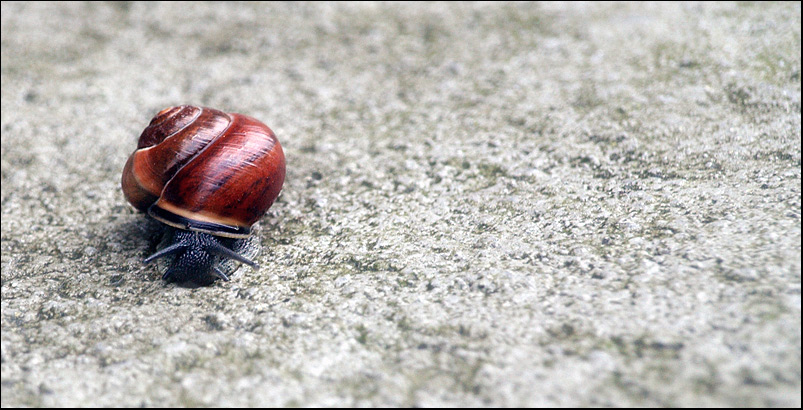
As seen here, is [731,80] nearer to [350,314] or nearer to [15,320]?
[350,314]

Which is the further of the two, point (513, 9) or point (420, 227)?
point (513, 9)

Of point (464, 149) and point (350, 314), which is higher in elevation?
point (464, 149)

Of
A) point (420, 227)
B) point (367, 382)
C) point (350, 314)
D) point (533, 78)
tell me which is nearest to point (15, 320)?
point (350, 314)

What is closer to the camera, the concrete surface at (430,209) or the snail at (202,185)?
the concrete surface at (430,209)

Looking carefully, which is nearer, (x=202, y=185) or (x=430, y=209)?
(x=202, y=185)
